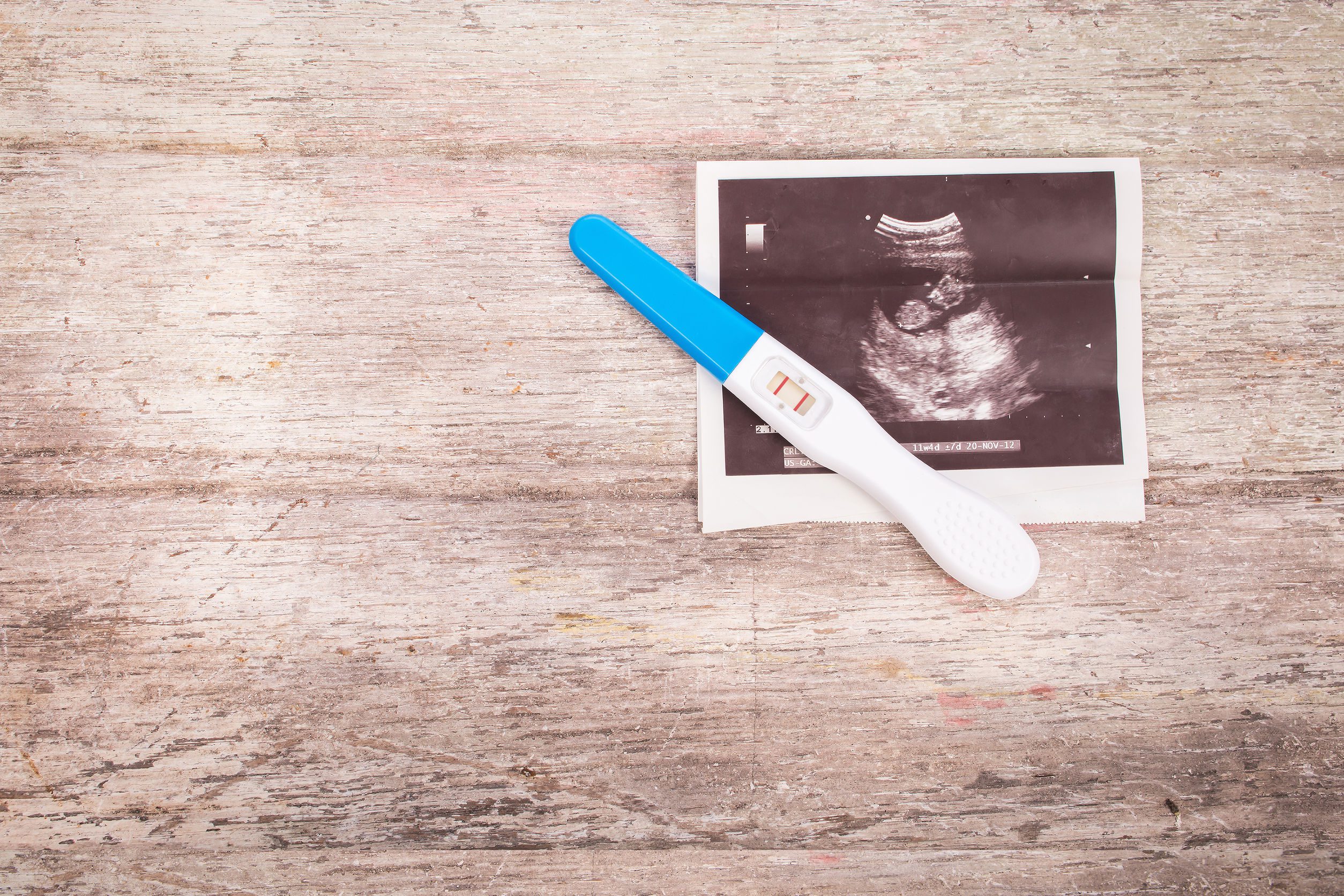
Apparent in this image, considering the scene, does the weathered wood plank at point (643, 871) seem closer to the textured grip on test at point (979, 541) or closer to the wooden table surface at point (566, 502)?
the wooden table surface at point (566, 502)

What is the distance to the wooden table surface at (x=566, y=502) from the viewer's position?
474 millimetres

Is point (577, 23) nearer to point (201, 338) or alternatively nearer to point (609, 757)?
point (201, 338)

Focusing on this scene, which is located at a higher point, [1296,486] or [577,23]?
[577,23]

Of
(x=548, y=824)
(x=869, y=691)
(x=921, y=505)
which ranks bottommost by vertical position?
(x=548, y=824)

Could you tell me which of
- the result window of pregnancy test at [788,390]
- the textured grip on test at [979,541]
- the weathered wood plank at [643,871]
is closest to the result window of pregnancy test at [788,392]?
the result window of pregnancy test at [788,390]

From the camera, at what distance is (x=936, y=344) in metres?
0.48

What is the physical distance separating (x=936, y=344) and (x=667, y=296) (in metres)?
0.20

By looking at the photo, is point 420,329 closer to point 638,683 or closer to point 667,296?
point 667,296

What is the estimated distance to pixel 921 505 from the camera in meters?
0.45

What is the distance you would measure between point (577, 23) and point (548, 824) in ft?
1.92

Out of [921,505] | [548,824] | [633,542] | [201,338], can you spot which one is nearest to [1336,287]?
[921,505]

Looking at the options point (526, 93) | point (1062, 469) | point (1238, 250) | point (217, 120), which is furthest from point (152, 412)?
point (1238, 250)

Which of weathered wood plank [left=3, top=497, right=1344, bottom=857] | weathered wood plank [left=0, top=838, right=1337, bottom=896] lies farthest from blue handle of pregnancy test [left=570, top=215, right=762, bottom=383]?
weathered wood plank [left=0, top=838, right=1337, bottom=896]

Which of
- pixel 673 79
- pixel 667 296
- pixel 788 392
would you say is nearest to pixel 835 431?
pixel 788 392
